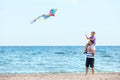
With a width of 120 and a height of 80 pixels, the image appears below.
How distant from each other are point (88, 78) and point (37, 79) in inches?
75.2

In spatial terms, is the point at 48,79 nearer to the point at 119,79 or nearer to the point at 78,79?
the point at 78,79

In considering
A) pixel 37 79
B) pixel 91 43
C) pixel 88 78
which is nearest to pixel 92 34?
pixel 91 43

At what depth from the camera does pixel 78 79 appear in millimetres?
14867

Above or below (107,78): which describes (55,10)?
above

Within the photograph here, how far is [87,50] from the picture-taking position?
1520 cm

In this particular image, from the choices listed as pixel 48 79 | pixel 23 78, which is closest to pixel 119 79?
pixel 48 79

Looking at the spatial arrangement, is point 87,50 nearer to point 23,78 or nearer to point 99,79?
point 99,79

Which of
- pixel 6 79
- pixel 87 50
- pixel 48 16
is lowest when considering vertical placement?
pixel 6 79

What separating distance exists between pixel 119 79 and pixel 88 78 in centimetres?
115

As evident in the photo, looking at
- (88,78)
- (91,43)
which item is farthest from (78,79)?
(91,43)

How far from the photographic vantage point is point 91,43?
15.1 metres

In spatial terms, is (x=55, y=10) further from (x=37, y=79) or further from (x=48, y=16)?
(x=37, y=79)

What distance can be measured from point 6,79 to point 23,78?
65 cm

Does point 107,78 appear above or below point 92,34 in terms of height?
below
